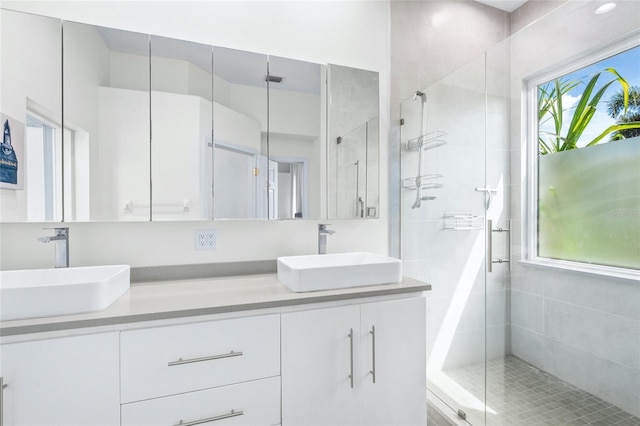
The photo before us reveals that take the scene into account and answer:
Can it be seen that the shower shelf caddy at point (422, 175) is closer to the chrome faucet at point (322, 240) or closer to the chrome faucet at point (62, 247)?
the chrome faucet at point (322, 240)

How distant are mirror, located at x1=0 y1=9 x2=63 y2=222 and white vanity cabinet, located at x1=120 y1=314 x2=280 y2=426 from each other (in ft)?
2.57

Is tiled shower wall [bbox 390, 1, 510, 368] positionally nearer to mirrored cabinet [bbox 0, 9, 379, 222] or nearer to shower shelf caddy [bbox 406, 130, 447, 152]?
shower shelf caddy [bbox 406, 130, 447, 152]

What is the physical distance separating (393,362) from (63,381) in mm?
1201

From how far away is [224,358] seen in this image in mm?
1115

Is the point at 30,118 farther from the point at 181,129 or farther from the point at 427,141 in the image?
the point at 427,141

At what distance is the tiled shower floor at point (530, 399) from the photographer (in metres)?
1.42

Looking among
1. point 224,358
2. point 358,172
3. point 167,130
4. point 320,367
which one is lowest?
point 320,367

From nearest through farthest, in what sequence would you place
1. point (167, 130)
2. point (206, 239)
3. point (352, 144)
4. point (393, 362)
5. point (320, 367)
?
point (320, 367), point (393, 362), point (167, 130), point (206, 239), point (352, 144)

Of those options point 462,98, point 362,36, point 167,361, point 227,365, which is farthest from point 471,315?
point 362,36

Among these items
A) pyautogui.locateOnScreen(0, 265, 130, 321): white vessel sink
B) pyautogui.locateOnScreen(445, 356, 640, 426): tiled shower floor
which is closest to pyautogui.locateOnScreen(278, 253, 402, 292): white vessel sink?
pyautogui.locateOnScreen(0, 265, 130, 321): white vessel sink

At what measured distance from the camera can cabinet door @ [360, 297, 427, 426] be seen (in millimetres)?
1327

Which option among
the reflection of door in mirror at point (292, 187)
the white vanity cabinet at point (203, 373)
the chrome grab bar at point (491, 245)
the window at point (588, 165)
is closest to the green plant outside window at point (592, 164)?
the window at point (588, 165)

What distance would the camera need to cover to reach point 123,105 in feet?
4.69

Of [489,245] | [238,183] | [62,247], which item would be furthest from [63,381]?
[489,245]
